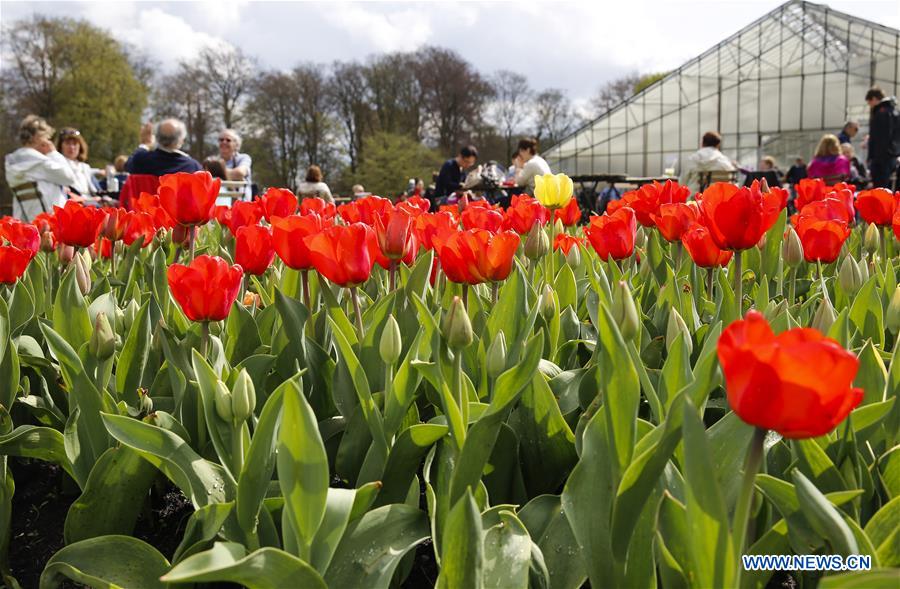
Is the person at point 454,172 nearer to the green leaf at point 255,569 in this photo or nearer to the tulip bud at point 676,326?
the tulip bud at point 676,326

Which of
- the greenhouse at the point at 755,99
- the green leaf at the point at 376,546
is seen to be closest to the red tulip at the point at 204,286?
the green leaf at the point at 376,546

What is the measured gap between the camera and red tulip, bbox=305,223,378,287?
1.22m

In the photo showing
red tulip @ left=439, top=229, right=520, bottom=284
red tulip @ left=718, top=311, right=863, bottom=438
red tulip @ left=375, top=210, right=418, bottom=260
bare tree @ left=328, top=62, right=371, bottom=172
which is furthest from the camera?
bare tree @ left=328, top=62, right=371, bottom=172

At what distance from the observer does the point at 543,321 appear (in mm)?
1386

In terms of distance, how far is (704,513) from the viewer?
64 centimetres

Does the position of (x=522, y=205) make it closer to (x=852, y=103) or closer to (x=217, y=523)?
(x=217, y=523)

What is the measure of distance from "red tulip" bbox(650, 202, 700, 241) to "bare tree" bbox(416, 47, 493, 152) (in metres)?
41.0

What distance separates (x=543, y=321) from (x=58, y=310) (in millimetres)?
926

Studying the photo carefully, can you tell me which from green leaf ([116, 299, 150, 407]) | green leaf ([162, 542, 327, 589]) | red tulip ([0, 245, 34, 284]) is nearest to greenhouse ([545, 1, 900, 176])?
red tulip ([0, 245, 34, 284])

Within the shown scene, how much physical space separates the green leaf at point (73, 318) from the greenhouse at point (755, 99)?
23489 millimetres

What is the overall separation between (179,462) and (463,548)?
456mm

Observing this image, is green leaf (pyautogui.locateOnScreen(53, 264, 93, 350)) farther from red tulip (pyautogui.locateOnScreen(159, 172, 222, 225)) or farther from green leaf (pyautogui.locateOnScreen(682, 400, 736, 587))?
green leaf (pyautogui.locateOnScreen(682, 400, 736, 587))

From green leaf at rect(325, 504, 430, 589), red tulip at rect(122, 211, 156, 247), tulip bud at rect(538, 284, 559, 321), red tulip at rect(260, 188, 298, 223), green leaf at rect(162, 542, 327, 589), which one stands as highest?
red tulip at rect(260, 188, 298, 223)

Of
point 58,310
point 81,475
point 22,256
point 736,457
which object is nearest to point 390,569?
point 736,457
